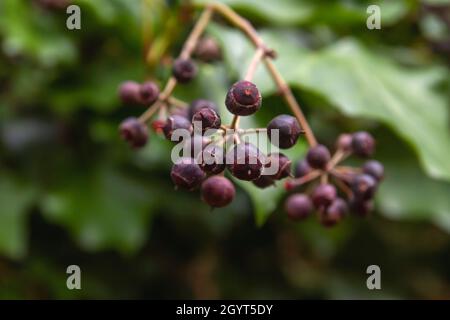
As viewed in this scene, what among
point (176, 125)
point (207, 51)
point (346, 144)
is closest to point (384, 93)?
point (346, 144)

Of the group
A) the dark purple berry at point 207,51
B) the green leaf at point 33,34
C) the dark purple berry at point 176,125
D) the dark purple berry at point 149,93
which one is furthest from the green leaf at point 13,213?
the dark purple berry at point 176,125

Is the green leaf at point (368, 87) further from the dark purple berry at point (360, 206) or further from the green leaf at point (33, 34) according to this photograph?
the green leaf at point (33, 34)

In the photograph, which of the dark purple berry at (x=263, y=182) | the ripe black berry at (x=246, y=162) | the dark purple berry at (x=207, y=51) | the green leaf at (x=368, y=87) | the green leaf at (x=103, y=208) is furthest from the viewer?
the green leaf at (x=103, y=208)

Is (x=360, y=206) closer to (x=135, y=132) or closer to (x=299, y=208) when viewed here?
(x=299, y=208)

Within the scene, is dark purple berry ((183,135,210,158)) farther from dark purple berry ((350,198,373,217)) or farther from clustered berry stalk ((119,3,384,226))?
dark purple berry ((350,198,373,217))

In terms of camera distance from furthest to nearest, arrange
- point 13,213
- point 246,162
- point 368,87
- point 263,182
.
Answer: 1. point 13,213
2. point 368,87
3. point 263,182
4. point 246,162

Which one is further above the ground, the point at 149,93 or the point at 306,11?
the point at 306,11
